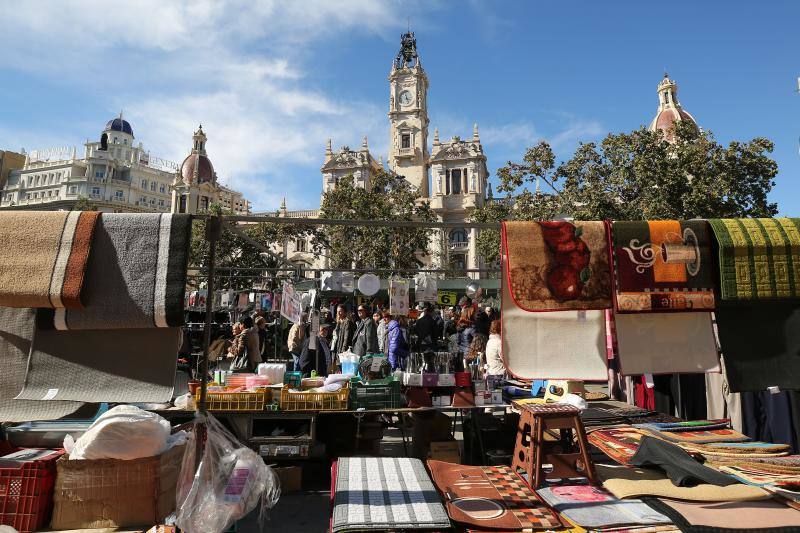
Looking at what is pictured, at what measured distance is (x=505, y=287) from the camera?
322cm

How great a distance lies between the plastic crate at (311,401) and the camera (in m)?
4.59

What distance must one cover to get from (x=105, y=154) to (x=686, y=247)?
290 ft

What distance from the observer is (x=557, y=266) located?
3.14 m

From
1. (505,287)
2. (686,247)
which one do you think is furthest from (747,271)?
(505,287)

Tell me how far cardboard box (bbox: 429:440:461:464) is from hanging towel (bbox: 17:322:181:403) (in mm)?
2944

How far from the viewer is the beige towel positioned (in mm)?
3082

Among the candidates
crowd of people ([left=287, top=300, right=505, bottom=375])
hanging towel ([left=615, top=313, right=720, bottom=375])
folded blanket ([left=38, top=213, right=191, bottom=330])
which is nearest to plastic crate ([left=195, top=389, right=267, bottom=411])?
folded blanket ([left=38, top=213, right=191, bottom=330])

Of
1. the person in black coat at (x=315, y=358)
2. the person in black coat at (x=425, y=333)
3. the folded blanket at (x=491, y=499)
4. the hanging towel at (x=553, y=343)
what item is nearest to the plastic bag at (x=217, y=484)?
Result: the folded blanket at (x=491, y=499)

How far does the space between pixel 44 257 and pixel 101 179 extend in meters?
80.4

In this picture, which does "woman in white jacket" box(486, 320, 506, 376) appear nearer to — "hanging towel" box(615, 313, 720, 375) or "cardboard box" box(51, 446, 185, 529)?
"hanging towel" box(615, 313, 720, 375)

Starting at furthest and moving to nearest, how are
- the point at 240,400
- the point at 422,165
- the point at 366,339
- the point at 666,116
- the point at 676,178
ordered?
1. the point at 422,165
2. the point at 666,116
3. the point at 676,178
4. the point at 366,339
5. the point at 240,400

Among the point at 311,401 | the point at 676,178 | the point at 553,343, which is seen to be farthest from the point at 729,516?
the point at 676,178

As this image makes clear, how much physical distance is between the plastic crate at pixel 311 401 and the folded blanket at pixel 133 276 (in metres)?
2.01

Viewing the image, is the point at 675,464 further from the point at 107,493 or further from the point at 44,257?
the point at 44,257
